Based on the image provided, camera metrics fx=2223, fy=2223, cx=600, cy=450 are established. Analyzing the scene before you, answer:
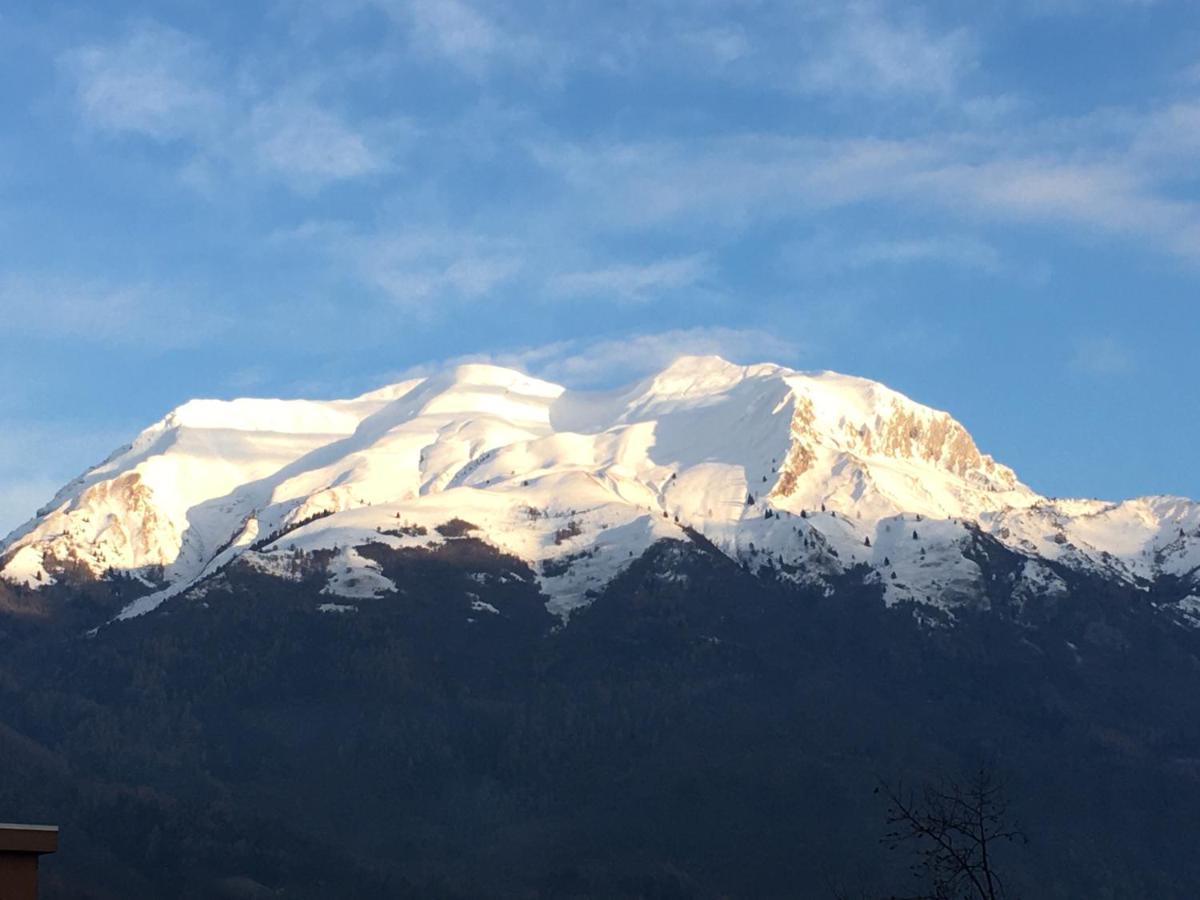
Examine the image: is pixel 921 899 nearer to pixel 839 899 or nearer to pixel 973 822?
pixel 973 822

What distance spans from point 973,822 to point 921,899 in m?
2.91

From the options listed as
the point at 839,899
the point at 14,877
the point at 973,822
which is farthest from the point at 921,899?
the point at 14,877

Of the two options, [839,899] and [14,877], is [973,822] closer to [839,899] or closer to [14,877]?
[839,899]

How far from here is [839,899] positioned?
2089 inches

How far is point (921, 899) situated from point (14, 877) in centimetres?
2078

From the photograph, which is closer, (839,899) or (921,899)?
(921,899)

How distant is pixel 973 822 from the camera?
48.7m

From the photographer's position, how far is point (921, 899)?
46531 mm

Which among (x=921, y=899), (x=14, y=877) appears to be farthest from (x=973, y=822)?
(x=14, y=877)

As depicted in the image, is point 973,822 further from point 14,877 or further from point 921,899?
point 14,877

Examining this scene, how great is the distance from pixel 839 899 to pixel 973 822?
5617 mm

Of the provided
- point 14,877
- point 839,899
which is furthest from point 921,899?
point 14,877

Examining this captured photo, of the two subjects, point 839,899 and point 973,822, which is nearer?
point 973,822

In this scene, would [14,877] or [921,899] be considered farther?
[14,877]
